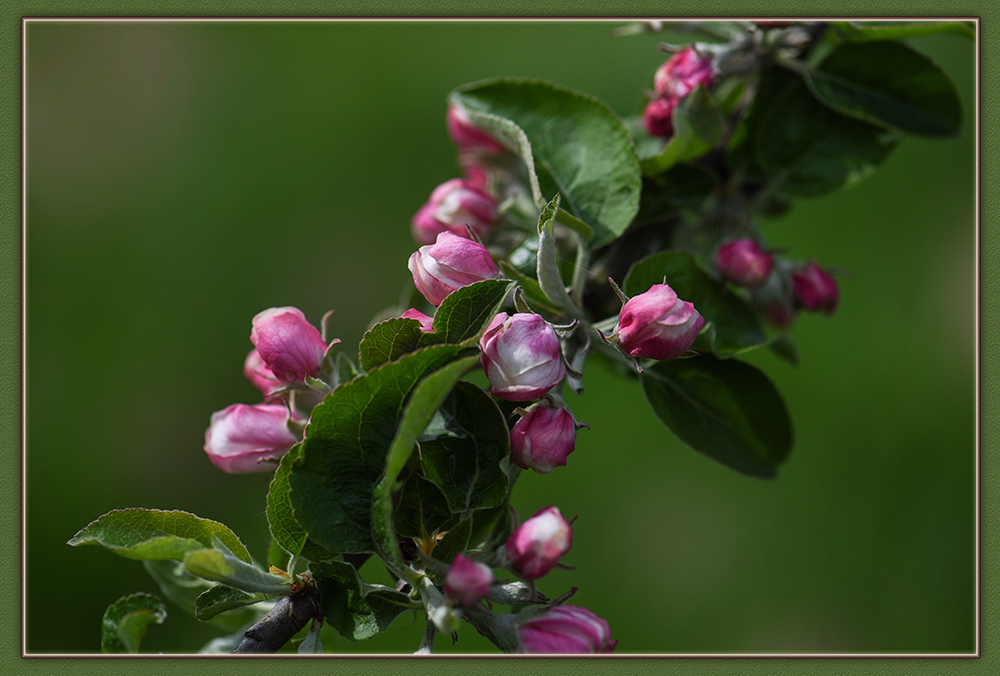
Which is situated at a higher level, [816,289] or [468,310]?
[468,310]

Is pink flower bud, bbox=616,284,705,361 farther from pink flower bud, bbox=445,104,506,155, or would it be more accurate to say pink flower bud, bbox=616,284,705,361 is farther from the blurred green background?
the blurred green background

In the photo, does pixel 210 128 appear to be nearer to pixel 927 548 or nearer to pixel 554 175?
pixel 554 175

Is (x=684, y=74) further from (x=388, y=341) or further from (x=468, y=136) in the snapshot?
(x=388, y=341)

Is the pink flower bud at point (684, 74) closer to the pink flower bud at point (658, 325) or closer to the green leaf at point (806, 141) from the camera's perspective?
the green leaf at point (806, 141)

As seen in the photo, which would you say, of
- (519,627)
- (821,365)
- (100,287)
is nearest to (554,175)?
(519,627)

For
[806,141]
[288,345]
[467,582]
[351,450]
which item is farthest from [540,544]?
[806,141]

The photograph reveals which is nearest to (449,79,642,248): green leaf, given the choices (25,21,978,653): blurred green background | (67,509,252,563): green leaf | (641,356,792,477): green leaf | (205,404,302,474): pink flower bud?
(641,356,792,477): green leaf
